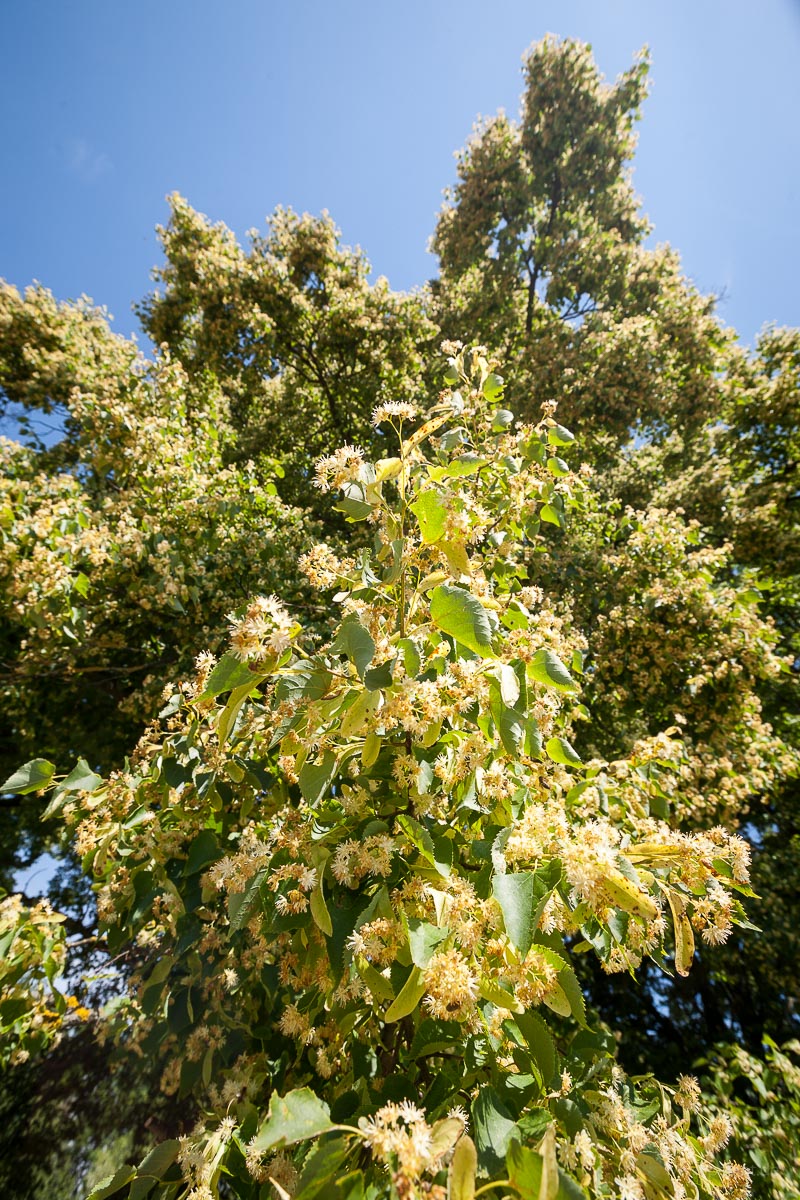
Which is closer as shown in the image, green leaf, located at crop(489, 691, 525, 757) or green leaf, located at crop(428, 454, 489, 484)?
green leaf, located at crop(489, 691, 525, 757)

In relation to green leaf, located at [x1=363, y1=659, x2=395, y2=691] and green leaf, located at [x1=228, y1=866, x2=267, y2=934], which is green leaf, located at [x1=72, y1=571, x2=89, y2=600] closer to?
green leaf, located at [x1=228, y1=866, x2=267, y2=934]

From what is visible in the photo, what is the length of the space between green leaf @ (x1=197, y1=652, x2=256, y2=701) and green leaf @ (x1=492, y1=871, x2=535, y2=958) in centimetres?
63

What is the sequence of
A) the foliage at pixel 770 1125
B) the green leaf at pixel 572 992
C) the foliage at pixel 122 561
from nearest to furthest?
1. the green leaf at pixel 572 992
2. the foliage at pixel 770 1125
3. the foliage at pixel 122 561

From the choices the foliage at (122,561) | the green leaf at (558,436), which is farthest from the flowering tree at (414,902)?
the foliage at (122,561)

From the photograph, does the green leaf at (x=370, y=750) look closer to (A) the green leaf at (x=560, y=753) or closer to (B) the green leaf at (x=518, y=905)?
(B) the green leaf at (x=518, y=905)

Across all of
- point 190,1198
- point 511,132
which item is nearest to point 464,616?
point 190,1198

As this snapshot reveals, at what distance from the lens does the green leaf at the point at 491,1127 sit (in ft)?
2.90

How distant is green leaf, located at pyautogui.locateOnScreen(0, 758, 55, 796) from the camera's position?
1.72 m

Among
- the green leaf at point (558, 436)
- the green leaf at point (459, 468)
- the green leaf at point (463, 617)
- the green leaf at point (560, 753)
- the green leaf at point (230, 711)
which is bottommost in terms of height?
the green leaf at point (560, 753)

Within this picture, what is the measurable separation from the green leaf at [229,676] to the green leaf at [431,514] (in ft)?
1.61

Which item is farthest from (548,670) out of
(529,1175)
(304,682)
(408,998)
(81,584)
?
(81,584)

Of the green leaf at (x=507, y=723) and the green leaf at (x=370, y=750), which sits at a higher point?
the green leaf at (x=507, y=723)

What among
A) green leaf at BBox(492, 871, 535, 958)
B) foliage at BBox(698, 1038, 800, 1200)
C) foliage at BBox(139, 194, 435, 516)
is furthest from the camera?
foliage at BBox(139, 194, 435, 516)

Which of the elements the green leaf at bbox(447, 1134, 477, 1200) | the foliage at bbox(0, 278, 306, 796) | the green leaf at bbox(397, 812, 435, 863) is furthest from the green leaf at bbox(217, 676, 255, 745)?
the foliage at bbox(0, 278, 306, 796)
